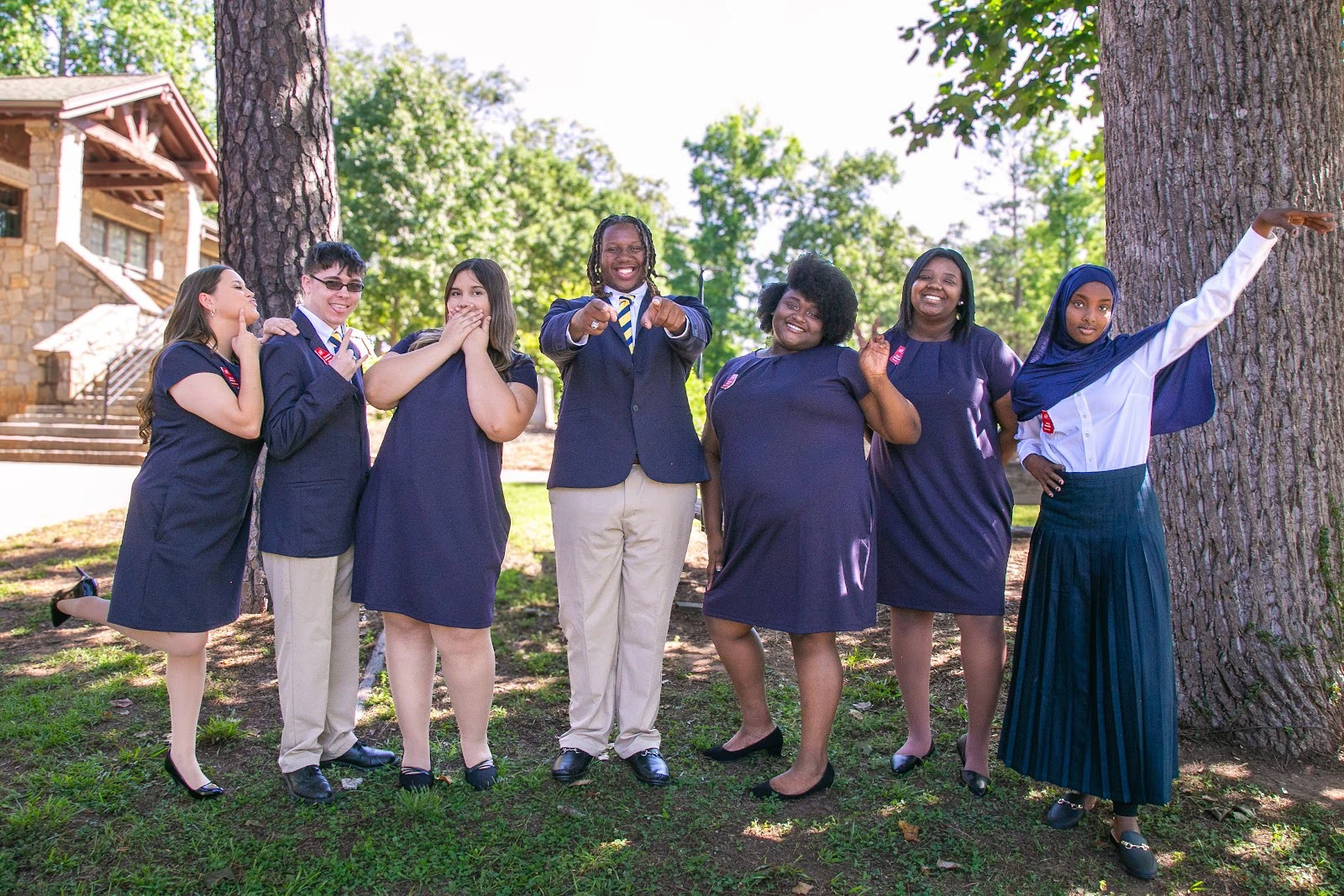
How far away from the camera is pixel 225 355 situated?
3352mm

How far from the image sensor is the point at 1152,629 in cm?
308

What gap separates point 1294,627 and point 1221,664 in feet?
1.00

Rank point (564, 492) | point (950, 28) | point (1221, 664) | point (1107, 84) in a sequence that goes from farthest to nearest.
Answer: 1. point (950, 28)
2. point (1107, 84)
3. point (1221, 664)
4. point (564, 492)

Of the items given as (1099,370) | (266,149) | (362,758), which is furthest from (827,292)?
(266,149)

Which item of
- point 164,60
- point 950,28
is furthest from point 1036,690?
point 164,60

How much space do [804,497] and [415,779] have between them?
1.73m

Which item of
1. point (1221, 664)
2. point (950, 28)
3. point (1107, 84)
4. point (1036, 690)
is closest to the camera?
point (1036, 690)

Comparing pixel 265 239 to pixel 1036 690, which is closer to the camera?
pixel 1036 690

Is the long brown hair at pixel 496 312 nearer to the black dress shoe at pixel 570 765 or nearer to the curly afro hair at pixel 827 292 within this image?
the curly afro hair at pixel 827 292

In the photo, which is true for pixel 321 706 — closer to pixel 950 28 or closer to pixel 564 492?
pixel 564 492

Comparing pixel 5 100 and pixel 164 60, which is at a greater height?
pixel 164 60

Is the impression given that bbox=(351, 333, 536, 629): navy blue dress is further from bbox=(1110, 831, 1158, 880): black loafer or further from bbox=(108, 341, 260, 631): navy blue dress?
bbox=(1110, 831, 1158, 880): black loafer

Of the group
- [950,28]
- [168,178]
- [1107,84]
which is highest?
[168,178]

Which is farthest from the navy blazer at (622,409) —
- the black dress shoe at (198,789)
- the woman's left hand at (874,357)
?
the black dress shoe at (198,789)
